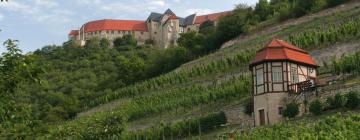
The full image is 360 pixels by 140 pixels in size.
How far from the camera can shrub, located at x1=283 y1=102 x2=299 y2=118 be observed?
2758 cm

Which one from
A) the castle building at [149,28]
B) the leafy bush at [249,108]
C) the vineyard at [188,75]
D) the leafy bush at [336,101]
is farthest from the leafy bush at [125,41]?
the leafy bush at [336,101]

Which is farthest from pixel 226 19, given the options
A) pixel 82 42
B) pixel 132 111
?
pixel 82 42

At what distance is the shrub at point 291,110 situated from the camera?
27.6 m

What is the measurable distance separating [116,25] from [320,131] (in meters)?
107

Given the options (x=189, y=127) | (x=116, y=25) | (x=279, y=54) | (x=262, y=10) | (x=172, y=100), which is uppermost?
(x=116, y=25)

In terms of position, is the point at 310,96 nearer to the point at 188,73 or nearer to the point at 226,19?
the point at 188,73

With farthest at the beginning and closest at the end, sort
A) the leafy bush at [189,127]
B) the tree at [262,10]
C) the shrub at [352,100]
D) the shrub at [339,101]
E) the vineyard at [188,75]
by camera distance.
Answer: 1. the tree at [262,10]
2. the vineyard at [188,75]
3. the leafy bush at [189,127]
4. the shrub at [339,101]
5. the shrub at [352,100]

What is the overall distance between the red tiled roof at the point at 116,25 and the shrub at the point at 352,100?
3862 inches

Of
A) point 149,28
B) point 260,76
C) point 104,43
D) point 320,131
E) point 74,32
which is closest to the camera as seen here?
point 320,131

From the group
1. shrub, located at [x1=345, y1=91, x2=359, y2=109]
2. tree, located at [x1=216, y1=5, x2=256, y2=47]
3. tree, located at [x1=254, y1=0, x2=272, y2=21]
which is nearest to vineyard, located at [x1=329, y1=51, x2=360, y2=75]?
shrub, located at [x1=345, y1=91, x2=359, y2=109]

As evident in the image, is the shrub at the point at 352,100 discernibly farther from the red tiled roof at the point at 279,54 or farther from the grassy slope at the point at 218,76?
the grassy slope at the point at 218,76

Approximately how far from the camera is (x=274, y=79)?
29.8 metres

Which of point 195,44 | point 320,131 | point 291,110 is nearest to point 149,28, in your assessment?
Result: point 195,44

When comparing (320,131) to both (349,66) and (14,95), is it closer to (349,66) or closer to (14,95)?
(14,95)
